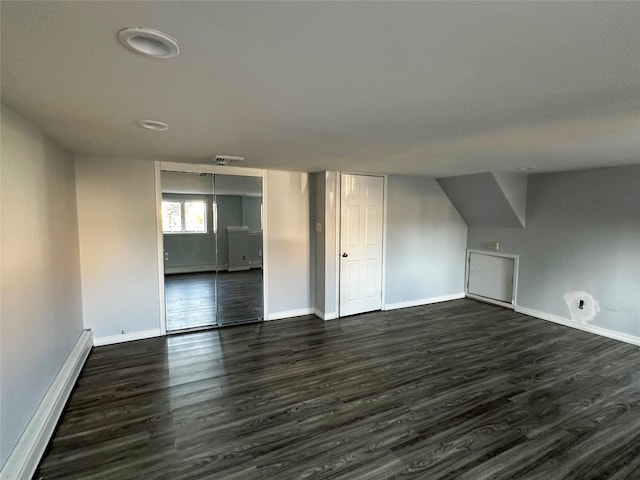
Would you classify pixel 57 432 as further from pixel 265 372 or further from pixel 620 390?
pixel 620 390

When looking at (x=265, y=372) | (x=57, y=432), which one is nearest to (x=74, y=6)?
(x=57, y=432)

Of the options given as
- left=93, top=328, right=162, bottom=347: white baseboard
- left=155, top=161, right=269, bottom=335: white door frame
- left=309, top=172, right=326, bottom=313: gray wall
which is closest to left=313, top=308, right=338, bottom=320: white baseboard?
left=309, top=172, right=326, bottom=313: gray wall

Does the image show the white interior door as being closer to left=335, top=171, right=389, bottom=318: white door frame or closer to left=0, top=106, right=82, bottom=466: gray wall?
left=335, top=171, right=389, bottom=318: white door frame

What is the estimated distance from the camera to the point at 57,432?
2.21 metres

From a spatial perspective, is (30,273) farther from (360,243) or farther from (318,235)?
(360,243)

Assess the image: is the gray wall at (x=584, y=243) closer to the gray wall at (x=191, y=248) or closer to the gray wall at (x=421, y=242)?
the gray wall at (x=421, y=242)

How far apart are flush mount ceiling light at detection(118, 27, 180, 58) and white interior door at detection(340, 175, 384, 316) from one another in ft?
11.5

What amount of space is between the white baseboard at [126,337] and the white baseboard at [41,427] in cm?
72

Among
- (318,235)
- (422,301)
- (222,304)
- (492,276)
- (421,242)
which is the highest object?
(318,235)

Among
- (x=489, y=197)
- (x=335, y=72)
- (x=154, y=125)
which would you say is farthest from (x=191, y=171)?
(x=489, y=197)

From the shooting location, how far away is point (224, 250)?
15.9 ft

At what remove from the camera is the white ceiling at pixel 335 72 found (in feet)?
3.12

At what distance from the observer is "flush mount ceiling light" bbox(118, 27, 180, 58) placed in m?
1.04

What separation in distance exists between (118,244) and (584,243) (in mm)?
5907
